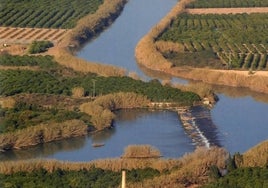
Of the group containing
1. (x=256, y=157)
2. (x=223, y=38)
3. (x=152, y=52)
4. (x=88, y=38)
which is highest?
(x=256, y=157)

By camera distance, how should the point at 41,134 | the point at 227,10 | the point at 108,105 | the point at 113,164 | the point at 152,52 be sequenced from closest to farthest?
1. the point at 113,164
2. the point at 41,134
3. the point at 108,105
4. the point at 152,52
5. the point at 227,10

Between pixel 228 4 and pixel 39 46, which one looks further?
pixel 228 4

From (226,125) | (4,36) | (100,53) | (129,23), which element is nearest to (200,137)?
(226,125)

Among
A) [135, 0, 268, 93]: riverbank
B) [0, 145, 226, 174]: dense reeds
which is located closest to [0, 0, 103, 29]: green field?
[135, 0, 268, 93]: riverbank

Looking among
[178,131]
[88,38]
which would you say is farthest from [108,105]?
→ [88,38]

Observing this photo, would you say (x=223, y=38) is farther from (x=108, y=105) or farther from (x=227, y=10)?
(x=108, y=105)

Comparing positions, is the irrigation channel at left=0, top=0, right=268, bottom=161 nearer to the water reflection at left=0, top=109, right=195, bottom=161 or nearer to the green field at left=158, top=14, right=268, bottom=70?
the water reflection at left=0, top=109, right=195, bottom=161

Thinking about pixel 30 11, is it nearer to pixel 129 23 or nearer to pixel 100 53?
pixel 129 23
